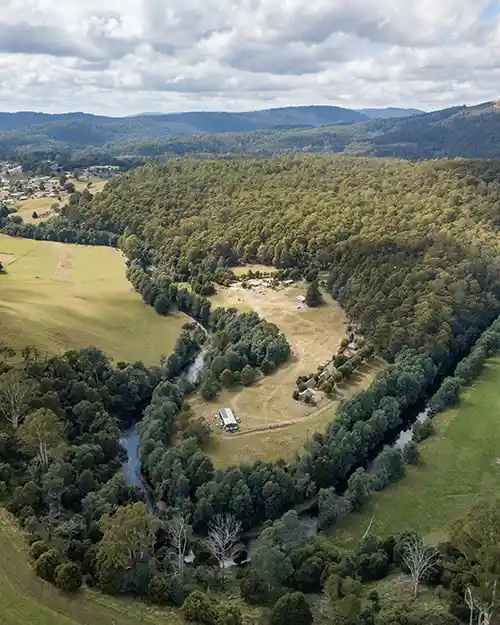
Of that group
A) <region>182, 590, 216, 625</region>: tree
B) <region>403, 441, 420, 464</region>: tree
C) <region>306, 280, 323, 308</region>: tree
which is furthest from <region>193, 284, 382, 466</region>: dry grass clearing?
<region>182, 590, 216, 625</region>: tree

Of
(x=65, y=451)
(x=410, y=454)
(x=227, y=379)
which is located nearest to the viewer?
(x=65, y=451)

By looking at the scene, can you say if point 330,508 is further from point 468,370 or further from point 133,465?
point 468,370

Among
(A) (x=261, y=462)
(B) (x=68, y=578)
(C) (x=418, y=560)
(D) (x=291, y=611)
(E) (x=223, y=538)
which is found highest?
(C) (x=418, y=560)

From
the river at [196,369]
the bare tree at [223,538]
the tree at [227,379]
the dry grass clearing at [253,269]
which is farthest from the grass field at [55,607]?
the dry grass clearing at [253,269]

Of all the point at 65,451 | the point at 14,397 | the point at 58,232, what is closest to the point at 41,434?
the point at 65,451

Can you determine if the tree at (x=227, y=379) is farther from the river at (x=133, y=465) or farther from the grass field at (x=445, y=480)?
the grass field at (x=445, y=480)

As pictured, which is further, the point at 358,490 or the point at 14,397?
the point at 14,397

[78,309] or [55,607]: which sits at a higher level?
[78,309]
